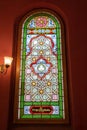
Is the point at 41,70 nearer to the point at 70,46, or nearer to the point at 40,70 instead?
the point at 40,70

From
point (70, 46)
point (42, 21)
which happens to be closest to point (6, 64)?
point (70, 46)

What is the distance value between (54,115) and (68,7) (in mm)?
1965

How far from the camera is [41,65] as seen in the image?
4.26 meters

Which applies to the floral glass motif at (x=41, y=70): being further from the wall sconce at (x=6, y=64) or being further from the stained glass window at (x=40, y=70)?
the wall sconce at (x=6, y=64)

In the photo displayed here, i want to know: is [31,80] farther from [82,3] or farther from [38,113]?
[82,3]

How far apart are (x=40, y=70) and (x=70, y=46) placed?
645mm

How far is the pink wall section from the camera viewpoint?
3768mm

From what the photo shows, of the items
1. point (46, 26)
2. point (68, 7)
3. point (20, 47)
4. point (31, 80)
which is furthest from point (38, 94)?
point (68, 7)

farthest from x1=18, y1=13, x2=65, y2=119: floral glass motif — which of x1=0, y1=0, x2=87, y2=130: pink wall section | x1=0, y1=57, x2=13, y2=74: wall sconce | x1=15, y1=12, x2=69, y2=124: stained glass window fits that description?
x1=0, y1=57, x2=13, y2=74: wall sconce

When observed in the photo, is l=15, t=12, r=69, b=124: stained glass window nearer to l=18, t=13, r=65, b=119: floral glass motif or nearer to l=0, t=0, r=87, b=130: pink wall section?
l=18, t=13, r=65, b=119: floral glass motif

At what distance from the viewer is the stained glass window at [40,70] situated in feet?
12.9

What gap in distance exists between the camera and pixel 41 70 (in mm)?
4219

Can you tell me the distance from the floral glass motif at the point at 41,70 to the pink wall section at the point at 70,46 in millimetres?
180

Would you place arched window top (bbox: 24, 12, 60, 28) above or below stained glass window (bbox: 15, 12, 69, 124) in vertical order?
above
